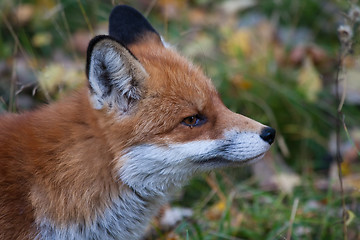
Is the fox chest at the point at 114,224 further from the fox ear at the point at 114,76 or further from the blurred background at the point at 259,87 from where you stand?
the fox ear at the point at 114,76

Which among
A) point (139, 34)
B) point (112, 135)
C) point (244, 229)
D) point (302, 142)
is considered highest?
point (139, 34)

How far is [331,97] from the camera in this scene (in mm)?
7352

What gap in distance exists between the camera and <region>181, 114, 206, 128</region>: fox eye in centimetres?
372

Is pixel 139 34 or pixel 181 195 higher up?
pixel 139 34

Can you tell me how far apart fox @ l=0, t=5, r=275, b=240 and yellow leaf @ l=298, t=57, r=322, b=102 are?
3260 millimetres

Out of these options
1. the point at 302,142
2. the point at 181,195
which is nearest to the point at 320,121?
the point at 302,142

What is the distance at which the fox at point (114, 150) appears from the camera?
3.59 meters

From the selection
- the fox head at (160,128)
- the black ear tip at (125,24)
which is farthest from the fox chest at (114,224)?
the black ear tip at (125,24)

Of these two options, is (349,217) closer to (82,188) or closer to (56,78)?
(82,188)

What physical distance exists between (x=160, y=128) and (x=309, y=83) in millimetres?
3737

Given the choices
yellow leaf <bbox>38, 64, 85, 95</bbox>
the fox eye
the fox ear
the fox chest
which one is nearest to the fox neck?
the fox chest

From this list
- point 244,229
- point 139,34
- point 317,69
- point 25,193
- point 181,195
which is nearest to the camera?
point 25,193

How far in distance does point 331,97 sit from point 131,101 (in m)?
4.37

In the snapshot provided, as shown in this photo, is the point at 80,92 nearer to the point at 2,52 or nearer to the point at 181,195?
the point at 181,195
